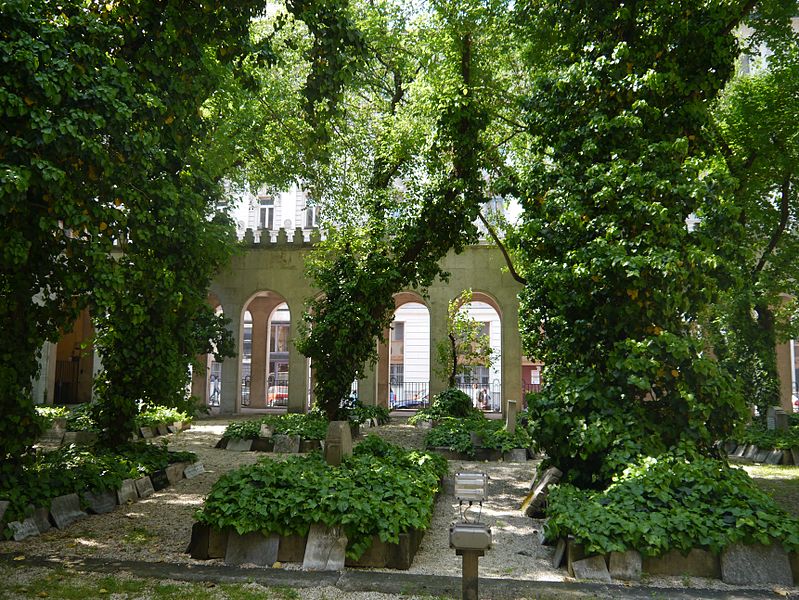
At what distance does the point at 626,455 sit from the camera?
7570 millimetres

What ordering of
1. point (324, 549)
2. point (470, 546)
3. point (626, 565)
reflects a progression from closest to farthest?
point (470, 546) → point (626, 565) → point (324, 549)

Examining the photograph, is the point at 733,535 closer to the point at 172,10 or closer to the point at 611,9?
the point at 611,9

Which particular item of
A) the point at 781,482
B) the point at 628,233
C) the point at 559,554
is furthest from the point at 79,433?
the point at 781,482

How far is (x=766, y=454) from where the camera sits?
47.2 feet

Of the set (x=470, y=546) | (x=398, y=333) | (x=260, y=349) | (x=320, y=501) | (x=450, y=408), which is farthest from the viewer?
(x=398, y=333)

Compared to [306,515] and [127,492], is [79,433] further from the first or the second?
[306,515]

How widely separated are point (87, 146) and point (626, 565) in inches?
255

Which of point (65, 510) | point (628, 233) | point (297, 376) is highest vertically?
point (628, 233)

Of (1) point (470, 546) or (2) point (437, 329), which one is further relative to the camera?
(2) point (437, 329)

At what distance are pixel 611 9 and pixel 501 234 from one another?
13.7m

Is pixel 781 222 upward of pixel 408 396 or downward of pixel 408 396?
upward

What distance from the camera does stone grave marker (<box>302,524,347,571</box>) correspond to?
Answer: 630 centimetres

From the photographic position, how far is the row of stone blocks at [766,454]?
13859 mm

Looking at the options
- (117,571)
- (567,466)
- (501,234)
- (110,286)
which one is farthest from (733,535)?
(501,234)
